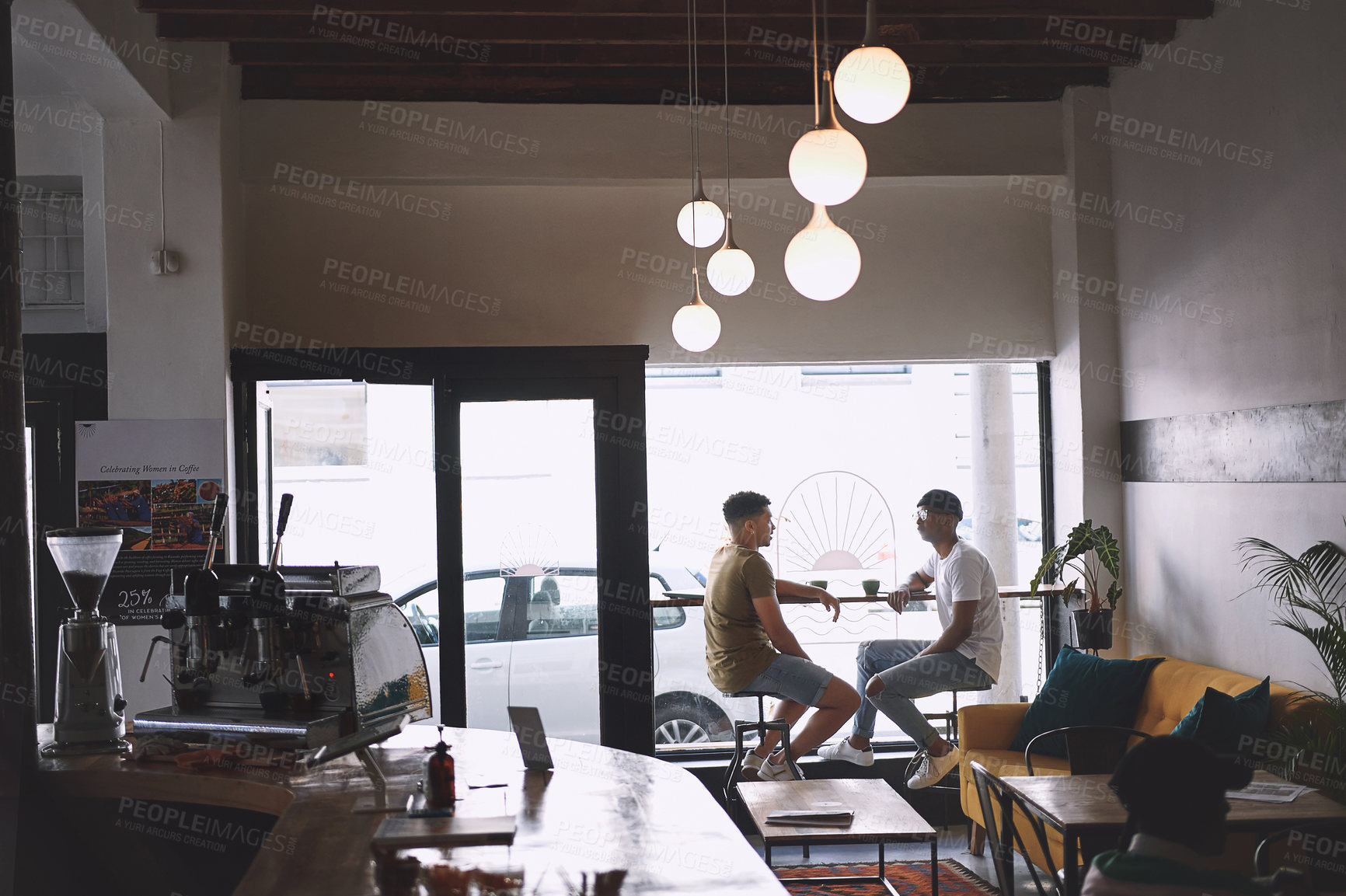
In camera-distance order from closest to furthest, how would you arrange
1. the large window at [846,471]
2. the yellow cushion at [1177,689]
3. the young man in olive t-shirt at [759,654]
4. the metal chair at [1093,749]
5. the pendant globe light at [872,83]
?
the pendant globe light at [872,83]
the metal chair at [1093,749]
the yellow cushion at [1177,689]
the young man in olive t-shirt at [759,654]
the large window at [846,471]

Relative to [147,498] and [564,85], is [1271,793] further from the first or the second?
[147,498]

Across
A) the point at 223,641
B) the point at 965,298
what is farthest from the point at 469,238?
the point at 223,641

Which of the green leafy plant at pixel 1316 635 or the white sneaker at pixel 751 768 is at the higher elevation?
the green leafy plant at pixel 1316 635

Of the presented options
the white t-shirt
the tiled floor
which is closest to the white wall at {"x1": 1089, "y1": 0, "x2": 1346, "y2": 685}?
the white t-shirt

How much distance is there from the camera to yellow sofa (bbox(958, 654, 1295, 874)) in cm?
384

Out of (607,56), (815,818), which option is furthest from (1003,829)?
(607,56)

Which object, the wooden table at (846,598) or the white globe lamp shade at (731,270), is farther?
the wooden table at (846,598)

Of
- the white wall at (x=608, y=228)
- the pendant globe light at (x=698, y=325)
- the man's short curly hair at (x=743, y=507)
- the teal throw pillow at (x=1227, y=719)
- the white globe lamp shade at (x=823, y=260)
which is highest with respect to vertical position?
the white wall at (x=608, y=228)

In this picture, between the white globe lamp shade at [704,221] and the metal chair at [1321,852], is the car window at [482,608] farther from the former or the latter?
the metal chair at [1321,852]

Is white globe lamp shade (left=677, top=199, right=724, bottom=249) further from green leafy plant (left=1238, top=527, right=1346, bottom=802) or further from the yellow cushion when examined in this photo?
the yellow cushion

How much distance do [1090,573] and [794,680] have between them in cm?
178

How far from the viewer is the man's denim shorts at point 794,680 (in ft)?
16.2

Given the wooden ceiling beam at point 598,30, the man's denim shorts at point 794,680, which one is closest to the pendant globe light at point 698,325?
the wooden ceiling beam at point 598,30

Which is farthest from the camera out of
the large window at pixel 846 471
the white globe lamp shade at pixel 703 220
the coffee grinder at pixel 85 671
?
the large window at pixel 846 471
